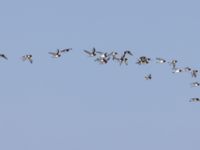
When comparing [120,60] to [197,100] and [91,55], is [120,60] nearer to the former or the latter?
[91,55]

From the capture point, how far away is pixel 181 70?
372 feet

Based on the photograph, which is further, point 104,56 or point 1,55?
point 104,56

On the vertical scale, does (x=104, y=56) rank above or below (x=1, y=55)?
above

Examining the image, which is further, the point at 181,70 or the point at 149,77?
the point at 149,77

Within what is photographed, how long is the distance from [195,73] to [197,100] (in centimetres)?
491

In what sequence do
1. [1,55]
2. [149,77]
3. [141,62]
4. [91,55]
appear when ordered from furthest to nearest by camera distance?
[149,77] → [141,62] → [91,55] → [1,55]

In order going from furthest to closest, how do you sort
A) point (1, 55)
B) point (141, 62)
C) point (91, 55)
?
point (141, 62), point (91, 55), point (1, 55)

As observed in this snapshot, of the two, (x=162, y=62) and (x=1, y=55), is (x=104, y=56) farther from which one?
(x=1, y=55)

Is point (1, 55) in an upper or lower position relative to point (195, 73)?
lower

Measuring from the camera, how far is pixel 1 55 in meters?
95.4

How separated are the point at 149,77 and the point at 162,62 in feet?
42.7

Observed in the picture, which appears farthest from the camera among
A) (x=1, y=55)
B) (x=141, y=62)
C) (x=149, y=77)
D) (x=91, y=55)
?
(x=149, y=77)

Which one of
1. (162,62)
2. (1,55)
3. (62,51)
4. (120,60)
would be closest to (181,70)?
(162,62)

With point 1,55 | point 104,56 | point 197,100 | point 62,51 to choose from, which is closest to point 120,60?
point 104,56
